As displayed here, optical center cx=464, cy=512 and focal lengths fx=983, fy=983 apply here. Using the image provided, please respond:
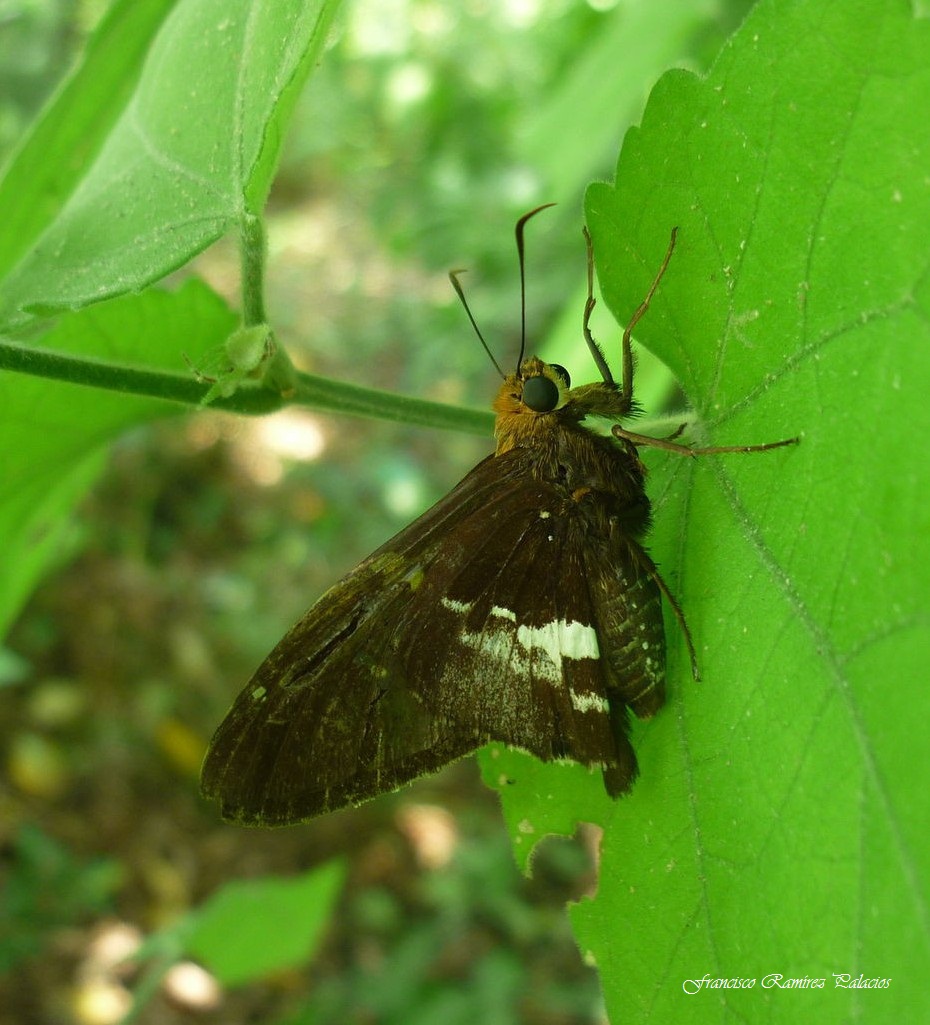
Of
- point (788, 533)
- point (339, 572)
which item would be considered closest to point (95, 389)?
point (788, 533)

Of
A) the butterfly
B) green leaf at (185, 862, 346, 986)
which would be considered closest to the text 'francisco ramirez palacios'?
the butterfly

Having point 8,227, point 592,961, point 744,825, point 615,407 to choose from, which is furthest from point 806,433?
point 8,227

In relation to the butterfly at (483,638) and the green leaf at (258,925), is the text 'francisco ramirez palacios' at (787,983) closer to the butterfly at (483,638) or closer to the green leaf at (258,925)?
the butterfly at (483,638)

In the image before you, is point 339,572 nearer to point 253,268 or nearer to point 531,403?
point 531,403

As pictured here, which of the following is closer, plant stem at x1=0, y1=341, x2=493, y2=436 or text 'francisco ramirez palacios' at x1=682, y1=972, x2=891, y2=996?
text 'francisco ramirez palacios' at x1=682, y1=972, x2=891, y2=996

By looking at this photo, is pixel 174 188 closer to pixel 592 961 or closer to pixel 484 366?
pixel 592 961

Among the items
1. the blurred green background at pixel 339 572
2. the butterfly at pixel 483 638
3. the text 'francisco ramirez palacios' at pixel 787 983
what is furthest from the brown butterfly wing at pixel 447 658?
the blurred green background at pixel 339 572

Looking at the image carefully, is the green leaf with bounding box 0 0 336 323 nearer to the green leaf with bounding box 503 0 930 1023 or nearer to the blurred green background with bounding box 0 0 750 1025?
the green leaf with bounding box 503 0 930 1023
